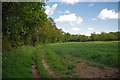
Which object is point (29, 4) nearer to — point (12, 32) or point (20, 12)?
point (20, 12)

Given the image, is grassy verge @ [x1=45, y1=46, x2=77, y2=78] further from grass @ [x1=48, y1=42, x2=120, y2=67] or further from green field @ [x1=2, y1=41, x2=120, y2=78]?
grass @ [x1=48, y1=42, x2=120, y2=67]

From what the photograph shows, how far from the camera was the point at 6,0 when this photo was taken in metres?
22.8

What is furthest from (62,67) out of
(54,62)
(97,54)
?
(97,54)

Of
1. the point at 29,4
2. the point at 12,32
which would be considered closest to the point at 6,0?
the point at 29,4

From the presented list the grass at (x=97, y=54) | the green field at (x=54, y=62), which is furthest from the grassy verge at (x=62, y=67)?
the grass at (x=97, y=54)

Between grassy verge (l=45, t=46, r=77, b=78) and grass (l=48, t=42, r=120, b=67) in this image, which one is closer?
grassy verge (l=45, t=46, r=77, b=78)

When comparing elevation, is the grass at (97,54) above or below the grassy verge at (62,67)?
above

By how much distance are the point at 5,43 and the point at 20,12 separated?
23.8 ft

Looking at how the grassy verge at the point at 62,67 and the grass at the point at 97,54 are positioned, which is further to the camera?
the grass at the point at 97,54

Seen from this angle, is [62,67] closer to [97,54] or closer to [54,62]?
[54,62]

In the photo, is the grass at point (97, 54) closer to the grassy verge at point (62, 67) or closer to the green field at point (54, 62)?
the green field at point (54, 62)

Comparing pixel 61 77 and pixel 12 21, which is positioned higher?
pixel 12 21

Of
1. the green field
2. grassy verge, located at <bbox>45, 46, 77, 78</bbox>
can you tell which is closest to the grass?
the green field

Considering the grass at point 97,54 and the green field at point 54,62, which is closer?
the green field at point 54,62
